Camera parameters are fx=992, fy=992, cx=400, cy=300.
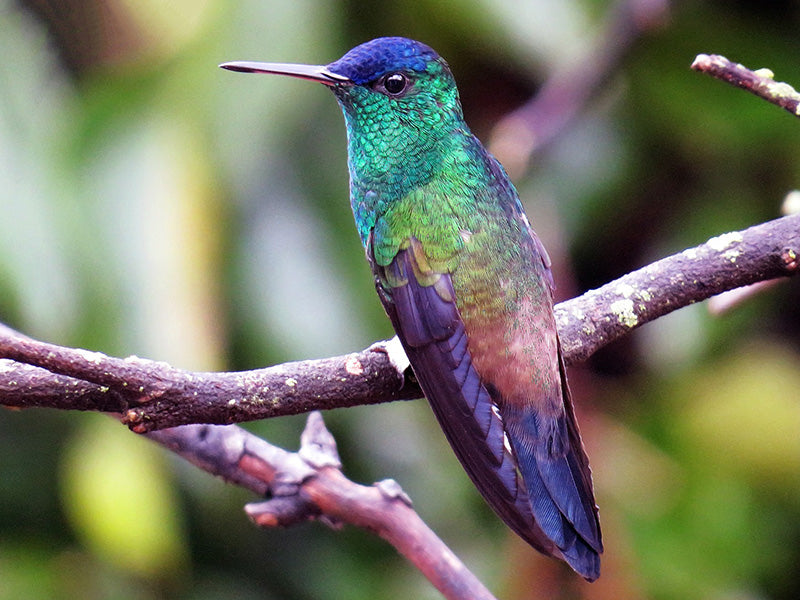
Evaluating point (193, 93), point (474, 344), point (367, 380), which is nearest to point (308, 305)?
point (193, 93)

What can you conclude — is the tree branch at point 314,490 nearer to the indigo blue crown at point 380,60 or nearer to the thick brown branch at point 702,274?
the thick brown branch at point 702,274

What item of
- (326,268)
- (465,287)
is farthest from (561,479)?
(326,268)

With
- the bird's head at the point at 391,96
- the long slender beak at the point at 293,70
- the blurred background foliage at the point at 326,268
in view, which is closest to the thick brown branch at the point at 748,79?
the bird's head at the point at 391,96

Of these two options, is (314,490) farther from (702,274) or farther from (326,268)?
(326,268)

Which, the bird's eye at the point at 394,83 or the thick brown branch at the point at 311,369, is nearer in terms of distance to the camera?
the thick brown branch at the point at 311,369

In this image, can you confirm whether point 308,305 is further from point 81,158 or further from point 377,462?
point 81,158

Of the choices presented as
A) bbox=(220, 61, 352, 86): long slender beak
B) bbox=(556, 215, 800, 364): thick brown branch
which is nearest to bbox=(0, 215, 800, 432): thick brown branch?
bbox=(556, 215, 800, 364): thick brown branch

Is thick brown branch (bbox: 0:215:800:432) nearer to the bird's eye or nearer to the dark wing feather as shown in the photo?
the dark wing feather

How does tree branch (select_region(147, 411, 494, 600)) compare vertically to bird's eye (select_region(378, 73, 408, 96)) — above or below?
below
